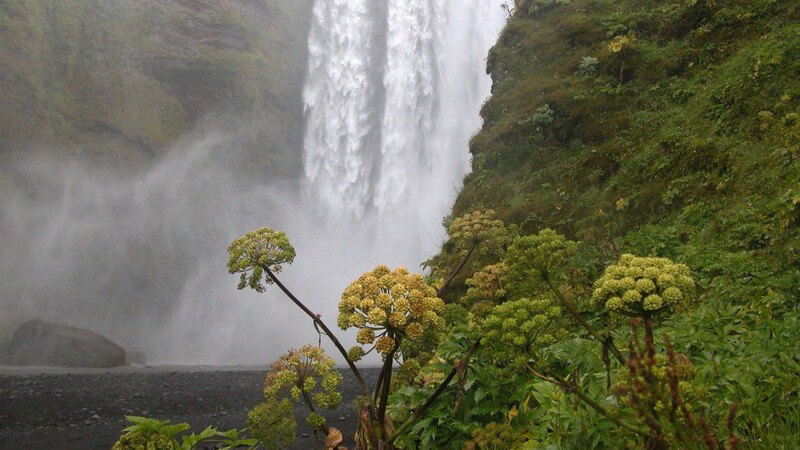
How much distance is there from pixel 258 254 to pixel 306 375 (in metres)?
1.04

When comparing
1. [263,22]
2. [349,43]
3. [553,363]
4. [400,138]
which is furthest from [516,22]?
[263,22]

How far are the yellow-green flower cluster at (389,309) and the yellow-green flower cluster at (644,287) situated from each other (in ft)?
3.62

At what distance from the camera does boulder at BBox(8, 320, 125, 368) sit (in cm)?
3114

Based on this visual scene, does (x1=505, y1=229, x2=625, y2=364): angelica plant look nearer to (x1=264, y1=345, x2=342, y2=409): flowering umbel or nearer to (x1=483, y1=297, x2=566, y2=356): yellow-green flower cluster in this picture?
(x1=483, y1=297, x2=566, y2=356): yellow-green flower cluster

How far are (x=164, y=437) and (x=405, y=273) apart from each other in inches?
71.8

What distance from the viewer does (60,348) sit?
31.6 m

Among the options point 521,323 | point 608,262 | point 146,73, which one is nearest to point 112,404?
point 608,262

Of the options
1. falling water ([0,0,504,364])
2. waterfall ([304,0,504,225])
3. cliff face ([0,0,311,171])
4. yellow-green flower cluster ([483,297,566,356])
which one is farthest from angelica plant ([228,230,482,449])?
cliff face ([0,0,311,171])

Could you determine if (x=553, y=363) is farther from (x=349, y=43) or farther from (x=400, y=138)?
(x=349, y=43)

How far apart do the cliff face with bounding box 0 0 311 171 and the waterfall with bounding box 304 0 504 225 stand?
6903 millimetres

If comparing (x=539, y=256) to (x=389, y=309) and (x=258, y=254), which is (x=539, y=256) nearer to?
(x=389, y=309)

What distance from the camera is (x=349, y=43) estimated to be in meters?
51.8

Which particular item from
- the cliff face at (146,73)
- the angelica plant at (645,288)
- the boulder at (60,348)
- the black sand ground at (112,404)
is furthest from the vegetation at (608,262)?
the cliff face at (146,73)

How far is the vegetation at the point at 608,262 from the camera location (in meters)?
3.01
